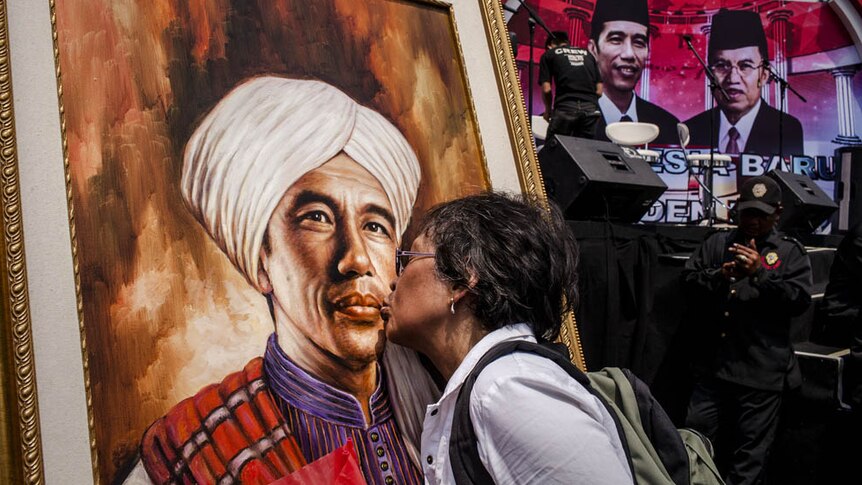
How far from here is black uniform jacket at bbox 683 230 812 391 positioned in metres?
3.66

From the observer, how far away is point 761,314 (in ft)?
12.3

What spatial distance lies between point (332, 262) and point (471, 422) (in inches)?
22.2

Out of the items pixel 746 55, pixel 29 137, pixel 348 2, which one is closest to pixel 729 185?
pixel 746 55

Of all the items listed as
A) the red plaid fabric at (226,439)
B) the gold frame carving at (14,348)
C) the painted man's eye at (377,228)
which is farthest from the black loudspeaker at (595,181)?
the gold frame carving at (14,348)

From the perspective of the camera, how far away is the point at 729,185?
408 inches

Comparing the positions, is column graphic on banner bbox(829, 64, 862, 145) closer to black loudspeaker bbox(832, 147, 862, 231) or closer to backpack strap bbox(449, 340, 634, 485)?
black loudspeaker bbox(832, 147, 862, 231)

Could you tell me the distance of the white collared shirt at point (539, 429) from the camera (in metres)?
1.07

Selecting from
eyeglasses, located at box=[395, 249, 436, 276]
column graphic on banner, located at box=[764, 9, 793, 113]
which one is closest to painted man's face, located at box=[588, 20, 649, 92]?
column graphic on banner, located at box=[764, 9, 793, 113]

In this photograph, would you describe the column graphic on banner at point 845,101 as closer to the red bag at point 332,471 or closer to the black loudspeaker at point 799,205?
the black loudspeaker at point 799,205

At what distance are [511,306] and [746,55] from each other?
35.0 feet

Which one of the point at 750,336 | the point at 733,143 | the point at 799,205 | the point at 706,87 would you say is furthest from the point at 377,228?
the point at 733,143

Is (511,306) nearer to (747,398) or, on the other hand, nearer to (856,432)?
(747,398)

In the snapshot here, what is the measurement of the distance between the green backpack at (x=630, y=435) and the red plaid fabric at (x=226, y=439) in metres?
0.42

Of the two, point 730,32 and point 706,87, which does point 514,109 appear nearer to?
point 706,87
